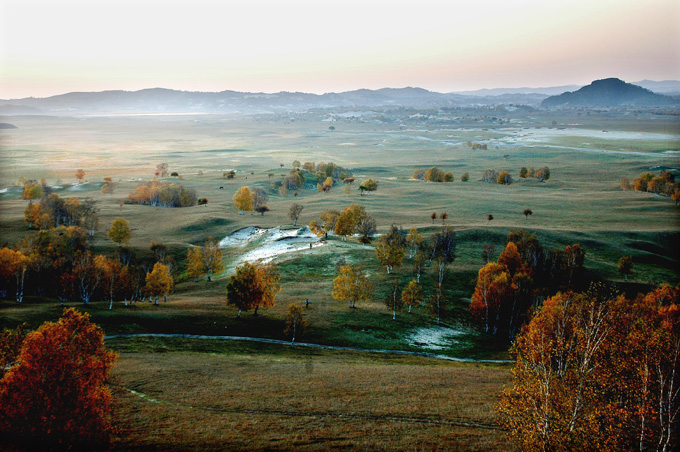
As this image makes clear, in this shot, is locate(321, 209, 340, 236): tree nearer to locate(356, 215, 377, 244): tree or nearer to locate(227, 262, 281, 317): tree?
locate(356, 215, 377, 244): tree

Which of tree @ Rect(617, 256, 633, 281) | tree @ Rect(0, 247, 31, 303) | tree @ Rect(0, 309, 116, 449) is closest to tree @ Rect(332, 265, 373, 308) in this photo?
tree @ Rect(0, 309, 116, 449)

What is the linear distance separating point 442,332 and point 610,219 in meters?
107

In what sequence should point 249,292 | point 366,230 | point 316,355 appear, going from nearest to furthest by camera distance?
point 316,355 → point 249,292 → point 366,230

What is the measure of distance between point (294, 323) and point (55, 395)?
34239 mm

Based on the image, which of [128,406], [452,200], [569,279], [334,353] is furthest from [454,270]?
[452,200]

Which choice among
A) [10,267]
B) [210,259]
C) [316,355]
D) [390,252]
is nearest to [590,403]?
[316,355]

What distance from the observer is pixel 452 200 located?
183125 millimetres

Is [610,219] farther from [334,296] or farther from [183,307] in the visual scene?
[183,307]

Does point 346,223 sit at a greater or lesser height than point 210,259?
greater

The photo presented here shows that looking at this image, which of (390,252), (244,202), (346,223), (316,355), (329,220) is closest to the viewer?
(316,355)

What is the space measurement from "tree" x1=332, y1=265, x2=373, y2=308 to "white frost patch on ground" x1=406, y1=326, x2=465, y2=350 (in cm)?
1176

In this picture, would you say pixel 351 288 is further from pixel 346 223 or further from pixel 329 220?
pixel 329 220

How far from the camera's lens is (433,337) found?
222 feet

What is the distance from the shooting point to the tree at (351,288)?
7519cm
